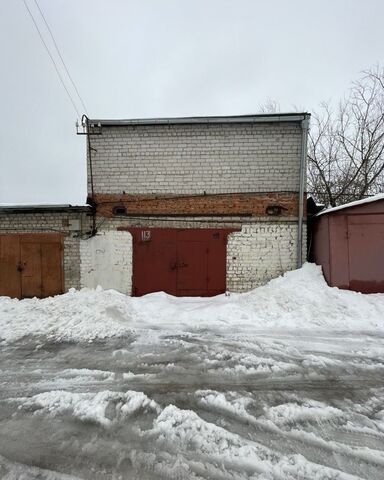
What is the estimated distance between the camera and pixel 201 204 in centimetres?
854

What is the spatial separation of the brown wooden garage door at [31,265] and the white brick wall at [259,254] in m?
5.21

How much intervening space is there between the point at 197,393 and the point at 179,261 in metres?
→ 5.23

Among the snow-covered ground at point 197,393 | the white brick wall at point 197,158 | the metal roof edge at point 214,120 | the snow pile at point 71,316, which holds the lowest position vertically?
the snow-covered ground at point 197,393

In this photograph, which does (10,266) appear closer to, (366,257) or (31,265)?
(31,265)

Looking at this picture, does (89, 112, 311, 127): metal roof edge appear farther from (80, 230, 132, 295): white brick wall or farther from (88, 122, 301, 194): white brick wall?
(80, 230, 132, 295): white brick wall

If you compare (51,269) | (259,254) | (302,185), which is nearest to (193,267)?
(259,254)

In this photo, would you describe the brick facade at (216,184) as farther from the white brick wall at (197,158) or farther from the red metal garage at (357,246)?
the red metal garage at (357,246)

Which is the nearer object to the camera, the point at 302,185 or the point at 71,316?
the point at 71,316

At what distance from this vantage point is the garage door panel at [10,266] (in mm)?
8570

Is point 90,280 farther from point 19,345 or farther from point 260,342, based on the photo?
point 260,342

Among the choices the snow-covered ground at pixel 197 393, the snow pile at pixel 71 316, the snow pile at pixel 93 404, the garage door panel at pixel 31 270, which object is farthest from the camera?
the garage door panel at pixel 31 270

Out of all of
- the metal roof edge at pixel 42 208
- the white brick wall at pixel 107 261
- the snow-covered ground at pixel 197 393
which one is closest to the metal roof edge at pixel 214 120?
the metal roof edge at pixel 42 208

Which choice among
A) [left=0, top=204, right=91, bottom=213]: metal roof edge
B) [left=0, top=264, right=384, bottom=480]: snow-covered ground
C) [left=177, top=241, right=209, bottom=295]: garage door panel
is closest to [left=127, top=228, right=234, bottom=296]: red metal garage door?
[left=177, top=241, right=209, bottom=295]: garage door panel

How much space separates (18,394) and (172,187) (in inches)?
252
